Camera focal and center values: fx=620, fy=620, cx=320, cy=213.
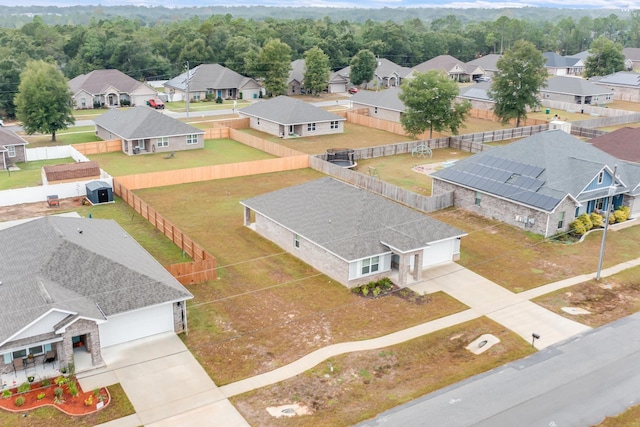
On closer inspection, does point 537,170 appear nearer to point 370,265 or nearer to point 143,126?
point 370,265

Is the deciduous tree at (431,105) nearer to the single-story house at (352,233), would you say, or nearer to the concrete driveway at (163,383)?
the single-story house at (352,233)

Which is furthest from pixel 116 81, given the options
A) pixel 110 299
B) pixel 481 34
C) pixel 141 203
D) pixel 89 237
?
pixel 481 34

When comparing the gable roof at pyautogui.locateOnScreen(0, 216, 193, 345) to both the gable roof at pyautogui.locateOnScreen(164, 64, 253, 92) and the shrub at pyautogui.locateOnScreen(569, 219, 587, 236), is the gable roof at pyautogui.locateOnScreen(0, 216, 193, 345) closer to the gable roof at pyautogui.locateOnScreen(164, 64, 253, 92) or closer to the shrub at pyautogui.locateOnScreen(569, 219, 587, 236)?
the shrub at pyautogui.locateOnScreen(569, 219, 587, 236)

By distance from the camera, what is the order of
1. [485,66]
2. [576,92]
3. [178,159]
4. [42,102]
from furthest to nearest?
1. [485,66]
2. [576,92]
3. [42,102]
4. [178,159]

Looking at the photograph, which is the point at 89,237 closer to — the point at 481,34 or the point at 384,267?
the point at 384,267

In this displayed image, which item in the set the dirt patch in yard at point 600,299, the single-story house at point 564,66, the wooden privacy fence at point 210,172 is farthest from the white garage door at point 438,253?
the single-story house at point 564,66

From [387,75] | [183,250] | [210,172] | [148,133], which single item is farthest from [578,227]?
[387,75]

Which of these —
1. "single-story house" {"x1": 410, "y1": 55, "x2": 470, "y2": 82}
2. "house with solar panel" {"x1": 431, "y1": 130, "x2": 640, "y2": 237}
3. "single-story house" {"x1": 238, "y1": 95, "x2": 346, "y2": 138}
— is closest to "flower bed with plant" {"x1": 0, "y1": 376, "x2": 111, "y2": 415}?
"house with solar panel" {"x1": 431, "y1": 130, "x2": 640, "y2": 237}
